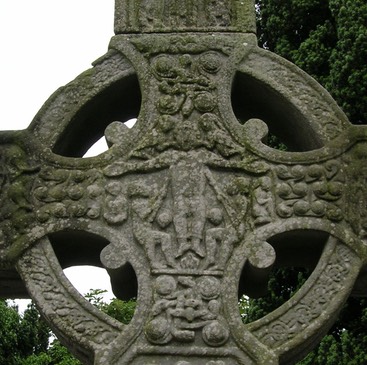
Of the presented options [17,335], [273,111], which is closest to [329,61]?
[273,111]

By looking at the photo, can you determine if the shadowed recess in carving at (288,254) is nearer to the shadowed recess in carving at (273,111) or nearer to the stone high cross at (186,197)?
the stone high cross at (186,197)

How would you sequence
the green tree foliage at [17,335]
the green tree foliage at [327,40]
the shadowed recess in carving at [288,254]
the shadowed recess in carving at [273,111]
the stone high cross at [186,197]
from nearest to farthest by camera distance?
the stone high cross at [186,197], the shadowed recess in carving at [288,254], the shadowed recess in carving at [273,111], the green tree foliage at [327,40], the green tree foliage at [17,335]

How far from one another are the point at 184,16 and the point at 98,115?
791mm

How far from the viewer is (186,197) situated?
200 inches

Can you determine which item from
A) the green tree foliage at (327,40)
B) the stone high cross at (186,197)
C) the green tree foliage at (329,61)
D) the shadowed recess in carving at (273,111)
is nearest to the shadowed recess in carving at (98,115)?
the stone high cross at (186,197)

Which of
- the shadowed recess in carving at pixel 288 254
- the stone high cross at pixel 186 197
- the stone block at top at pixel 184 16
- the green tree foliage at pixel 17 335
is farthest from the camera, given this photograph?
the green tree foliage at pixel 17 335

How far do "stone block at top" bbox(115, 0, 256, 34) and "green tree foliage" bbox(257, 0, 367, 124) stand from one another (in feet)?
17.8

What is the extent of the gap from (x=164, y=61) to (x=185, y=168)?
2.22 ft

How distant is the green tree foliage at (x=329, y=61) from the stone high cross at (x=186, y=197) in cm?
501

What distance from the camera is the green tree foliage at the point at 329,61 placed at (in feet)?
33.6

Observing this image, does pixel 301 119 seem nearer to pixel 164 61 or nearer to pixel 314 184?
pixel 314 184

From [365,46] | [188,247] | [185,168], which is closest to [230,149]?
[185,168]

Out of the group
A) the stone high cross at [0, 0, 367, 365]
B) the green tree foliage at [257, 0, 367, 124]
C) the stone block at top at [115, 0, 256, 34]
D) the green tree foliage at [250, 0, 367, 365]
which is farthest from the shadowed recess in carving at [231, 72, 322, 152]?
the green tree foliage at [257, 0, 367, 124]

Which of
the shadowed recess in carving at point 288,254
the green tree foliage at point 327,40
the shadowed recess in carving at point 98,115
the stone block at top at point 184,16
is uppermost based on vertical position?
the green tree foliage at point 327,40
